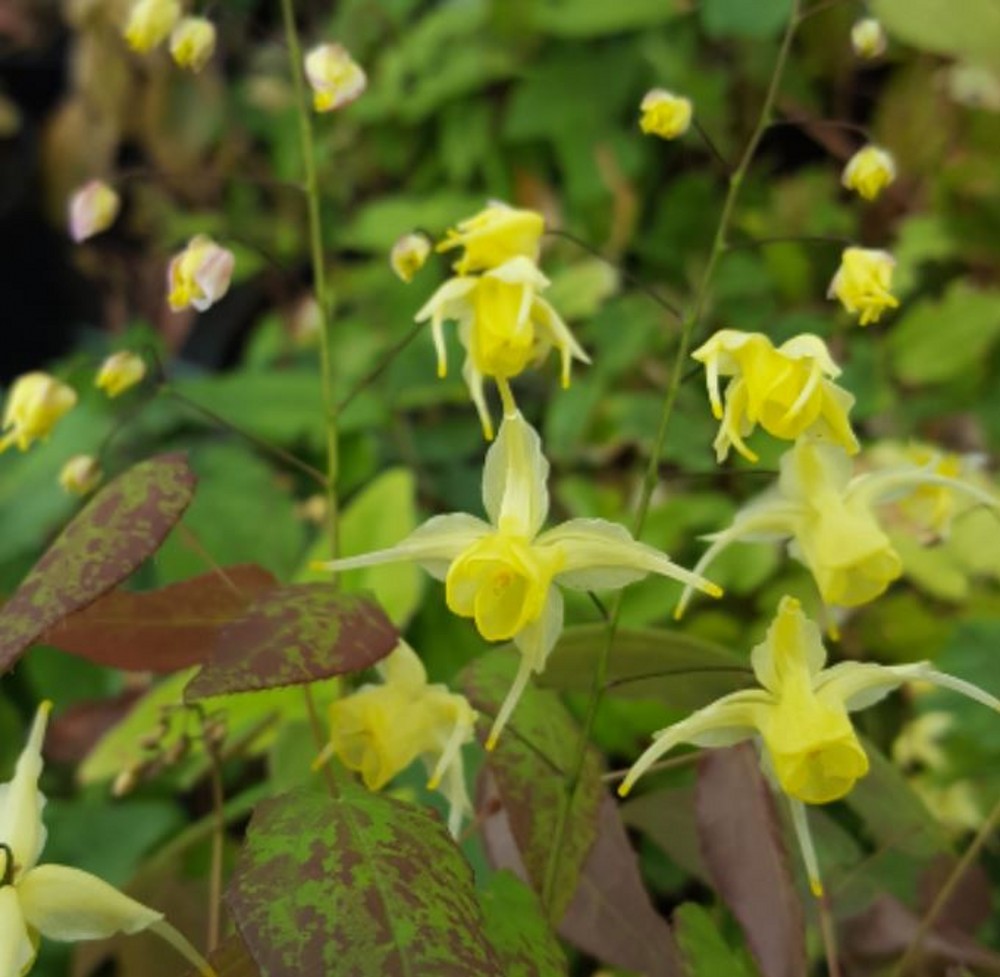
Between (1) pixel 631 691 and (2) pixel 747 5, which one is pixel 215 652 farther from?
(2) pixel 747 5

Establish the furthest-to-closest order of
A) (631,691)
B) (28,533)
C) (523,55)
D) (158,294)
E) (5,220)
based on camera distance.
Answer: (5,220)
(158,294)
(523,55)
(28,533)
(631,691)

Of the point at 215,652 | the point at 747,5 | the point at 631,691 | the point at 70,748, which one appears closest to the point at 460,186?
the point at 747,5

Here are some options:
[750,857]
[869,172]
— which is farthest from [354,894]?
[869,172]

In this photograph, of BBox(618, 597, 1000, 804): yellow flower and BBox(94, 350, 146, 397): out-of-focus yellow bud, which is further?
BBox(94, 350, 146, 397): out-of-focus yellow bud

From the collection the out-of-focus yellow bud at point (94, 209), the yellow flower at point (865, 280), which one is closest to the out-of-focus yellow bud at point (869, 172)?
the yellow flower at point (865, 280)

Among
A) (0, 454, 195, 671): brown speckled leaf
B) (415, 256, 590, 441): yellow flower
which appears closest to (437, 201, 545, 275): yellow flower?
(415, 256, 590, 441): yellow flower

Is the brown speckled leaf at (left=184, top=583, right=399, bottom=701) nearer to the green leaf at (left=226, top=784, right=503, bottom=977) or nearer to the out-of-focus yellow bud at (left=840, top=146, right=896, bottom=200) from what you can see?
the green leaf at (left=226, top=784, right=503, bottom=977)
